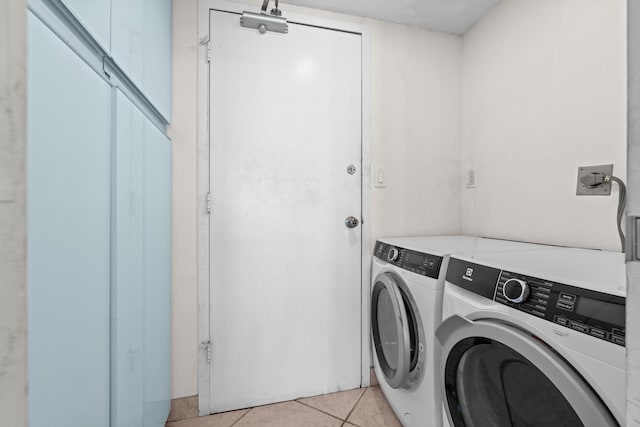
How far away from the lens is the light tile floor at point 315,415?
1465 mm

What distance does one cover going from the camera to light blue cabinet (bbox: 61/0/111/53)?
59 cm

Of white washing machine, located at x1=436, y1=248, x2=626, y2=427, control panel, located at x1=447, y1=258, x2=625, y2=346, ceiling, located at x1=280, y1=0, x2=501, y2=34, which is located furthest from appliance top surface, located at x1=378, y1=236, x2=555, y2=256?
ceiling, located at x1=280, y1=0, x2=501, y2=34

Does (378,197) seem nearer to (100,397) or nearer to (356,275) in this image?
(356,275)

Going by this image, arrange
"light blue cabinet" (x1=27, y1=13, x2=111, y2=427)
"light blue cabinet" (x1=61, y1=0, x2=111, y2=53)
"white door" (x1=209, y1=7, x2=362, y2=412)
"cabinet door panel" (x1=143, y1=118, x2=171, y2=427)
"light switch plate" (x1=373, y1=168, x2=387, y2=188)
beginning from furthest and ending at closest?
1. "light switch plate" (x1=373, y1=168, x2=387, y2=188)
2. "white door" (x1=209, y1=7, x2=362, y2=412)
3. "cabinet door panel" (x1=143, y1=118, x2=171, y2=427)
4. "light blue cabinet" (x1=61, y1=0, x2=111, y2=53)
5. "light blue cabinet" (x1=27, y1=13, x2=111, y2=427)

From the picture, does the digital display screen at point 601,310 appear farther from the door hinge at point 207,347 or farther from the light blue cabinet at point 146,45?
the door hinge at point 207,347

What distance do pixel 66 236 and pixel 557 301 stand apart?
1093 mm

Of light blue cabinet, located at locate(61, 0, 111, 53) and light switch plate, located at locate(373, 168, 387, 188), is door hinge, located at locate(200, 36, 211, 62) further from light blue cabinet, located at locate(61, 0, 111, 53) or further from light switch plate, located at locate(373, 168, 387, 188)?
light switch plate, located at locate(373, 168, 387, 188)

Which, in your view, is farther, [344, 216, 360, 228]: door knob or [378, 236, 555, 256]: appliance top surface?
[344, 216, 360, 228]: door knob

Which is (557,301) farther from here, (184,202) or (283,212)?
(184,202)

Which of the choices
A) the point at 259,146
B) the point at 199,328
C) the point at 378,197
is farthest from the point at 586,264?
the point at 199,328

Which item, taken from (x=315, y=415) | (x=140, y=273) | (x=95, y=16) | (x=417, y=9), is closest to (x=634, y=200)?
(x=95, y=16)

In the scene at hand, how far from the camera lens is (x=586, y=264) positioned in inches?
34.6

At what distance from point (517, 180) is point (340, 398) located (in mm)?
1598

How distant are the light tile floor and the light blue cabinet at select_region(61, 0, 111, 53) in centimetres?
168
